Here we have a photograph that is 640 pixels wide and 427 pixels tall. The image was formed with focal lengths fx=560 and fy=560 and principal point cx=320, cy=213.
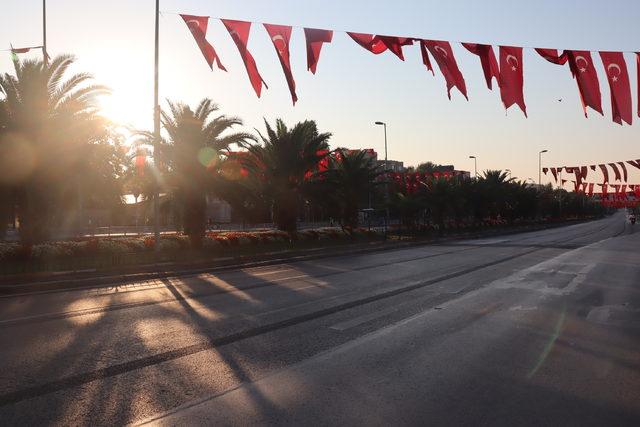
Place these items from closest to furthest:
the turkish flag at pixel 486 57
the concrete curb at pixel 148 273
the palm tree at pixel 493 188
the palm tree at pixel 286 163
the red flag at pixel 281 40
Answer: the concrete curb at pixel 148 273, the red flag at pixel 281 40, the turkish flag at pixel 486 57, the palm tree at pixel 286 163, the palm tree at pixel 493 188

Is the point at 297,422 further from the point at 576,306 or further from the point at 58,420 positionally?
the point at 576,306

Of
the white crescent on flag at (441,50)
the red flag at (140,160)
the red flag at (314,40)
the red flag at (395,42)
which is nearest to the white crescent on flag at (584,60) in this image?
the white crescent on flag at (441,50)

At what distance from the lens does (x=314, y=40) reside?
45.5ft

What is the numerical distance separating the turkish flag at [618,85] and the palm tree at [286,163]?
1793cm

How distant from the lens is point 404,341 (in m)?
7.35

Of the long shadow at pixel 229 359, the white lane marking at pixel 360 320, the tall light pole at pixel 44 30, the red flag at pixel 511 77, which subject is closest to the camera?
the long shadow at pixel 229 359

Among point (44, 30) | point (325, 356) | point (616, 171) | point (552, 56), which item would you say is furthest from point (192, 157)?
point (616, 171)

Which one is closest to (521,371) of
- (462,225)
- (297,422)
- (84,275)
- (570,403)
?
(570,403)

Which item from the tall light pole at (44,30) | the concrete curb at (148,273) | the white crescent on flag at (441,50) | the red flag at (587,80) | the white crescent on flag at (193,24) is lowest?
the concrete curb at (148,273)

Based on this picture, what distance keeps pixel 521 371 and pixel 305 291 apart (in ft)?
23.0

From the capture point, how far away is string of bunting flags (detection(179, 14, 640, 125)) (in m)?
13.8

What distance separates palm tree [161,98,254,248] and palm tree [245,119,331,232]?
5.68 meters

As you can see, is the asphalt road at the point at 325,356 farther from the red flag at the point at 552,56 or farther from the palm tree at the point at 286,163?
the palm tree at the point at 286,163

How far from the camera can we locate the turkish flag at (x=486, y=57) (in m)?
14.7
